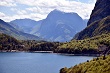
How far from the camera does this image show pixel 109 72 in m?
108

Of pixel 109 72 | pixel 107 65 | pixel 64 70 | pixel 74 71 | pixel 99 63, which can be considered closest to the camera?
pixel 109 72

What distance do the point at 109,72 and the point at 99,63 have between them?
62.8ft

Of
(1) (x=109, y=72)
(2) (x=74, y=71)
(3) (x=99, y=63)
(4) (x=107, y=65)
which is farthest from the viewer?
(2) (x=74, y=71)

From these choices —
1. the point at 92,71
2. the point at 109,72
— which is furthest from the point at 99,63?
the point at 109,72

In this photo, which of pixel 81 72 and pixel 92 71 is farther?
pixel 81 72

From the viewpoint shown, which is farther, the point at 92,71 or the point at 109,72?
the point at 92,71

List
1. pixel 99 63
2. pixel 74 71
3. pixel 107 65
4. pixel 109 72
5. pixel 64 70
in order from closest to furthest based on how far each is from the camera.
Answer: pixel 109 72 → pixel 107 65 → pixel 99 63 → pixel 74 71 → pixel 64 70

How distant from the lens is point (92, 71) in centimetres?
12112

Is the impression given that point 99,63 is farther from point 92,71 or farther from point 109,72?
point 109,72

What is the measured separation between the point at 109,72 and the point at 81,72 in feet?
86.0

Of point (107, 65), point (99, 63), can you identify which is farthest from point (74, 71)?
point (107, 65)

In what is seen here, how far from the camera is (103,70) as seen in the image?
371 feet

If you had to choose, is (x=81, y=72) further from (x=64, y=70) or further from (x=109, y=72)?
(x=64, y=70)

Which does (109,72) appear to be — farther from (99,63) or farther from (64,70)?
(64,70)
